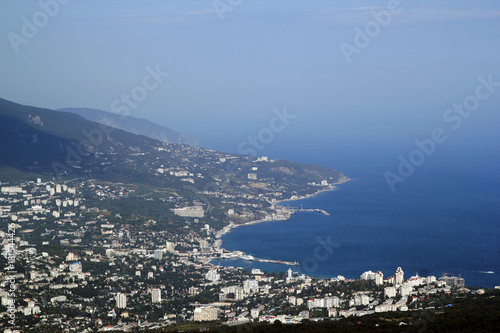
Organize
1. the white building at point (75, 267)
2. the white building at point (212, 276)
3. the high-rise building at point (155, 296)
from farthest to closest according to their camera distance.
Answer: the white building at point (212, 276) → the white building at point (75, 267) → the high-rise building at point (155, 296)

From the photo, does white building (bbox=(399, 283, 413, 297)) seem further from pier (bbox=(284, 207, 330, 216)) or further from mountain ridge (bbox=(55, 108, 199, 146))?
mountain ridge (bbox=(55, 108, 199, 146))

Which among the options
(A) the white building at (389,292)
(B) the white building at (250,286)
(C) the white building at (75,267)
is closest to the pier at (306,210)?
(B) the white building at (250,286)

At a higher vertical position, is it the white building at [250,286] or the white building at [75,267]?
the white building at [75,267]

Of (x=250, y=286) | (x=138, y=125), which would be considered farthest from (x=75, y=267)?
(x=138, y=125)

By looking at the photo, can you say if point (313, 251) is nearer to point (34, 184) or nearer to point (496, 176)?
point (34, 184)

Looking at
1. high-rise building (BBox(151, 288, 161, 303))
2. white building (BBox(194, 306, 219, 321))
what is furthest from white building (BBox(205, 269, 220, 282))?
white building (BBox(194, 306, 219, 321))

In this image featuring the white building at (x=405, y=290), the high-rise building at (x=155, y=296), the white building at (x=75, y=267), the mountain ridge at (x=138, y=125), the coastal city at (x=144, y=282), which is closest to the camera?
the coastal city at (x=144, y=282)

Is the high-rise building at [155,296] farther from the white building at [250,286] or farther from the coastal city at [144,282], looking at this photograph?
the white building at [250,286]

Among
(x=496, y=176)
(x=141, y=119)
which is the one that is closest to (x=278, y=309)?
(x=496, y=176)
